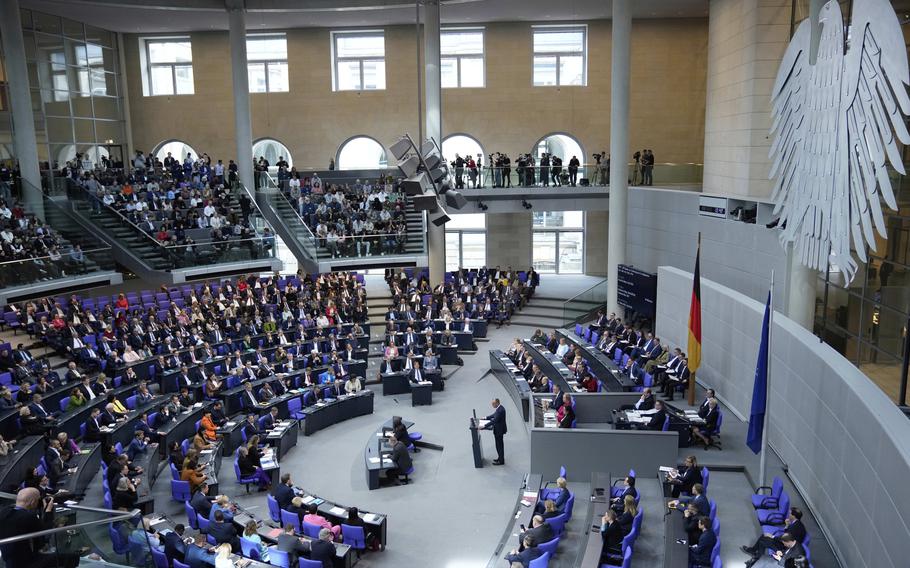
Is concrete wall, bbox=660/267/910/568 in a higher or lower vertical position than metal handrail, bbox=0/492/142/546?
lower

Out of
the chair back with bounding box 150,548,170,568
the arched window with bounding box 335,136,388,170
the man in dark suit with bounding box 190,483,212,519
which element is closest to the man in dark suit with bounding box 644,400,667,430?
the man in dark suit with bounding box 190,483,212,519

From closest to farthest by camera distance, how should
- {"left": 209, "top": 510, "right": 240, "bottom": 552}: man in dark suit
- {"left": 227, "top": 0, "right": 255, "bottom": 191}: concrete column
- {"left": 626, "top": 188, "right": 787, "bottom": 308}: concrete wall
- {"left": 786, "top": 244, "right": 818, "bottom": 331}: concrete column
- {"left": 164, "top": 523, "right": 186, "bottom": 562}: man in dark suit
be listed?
A: {"left": 164, "top": 523, "right": 186, "bottom": 562}: man in dark suit < {"left": 209, "top": 510, "right": 240, "bottom": 552}: man in dark suit < {"left": 786, "top": 244, "right": 818, "bottom": 331}: concrete column < {"left": 626, "top": 188, "right": 787, "bottom": 308}: concrete wall < {"left": 227, "top": 0, "right": 255, "bottom": 191}: concrete column

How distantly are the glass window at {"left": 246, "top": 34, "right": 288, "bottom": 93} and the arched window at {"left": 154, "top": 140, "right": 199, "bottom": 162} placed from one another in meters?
4.31

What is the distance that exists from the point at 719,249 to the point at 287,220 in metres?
15.1

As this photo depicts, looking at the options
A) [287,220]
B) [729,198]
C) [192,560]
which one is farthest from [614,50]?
[192,560]

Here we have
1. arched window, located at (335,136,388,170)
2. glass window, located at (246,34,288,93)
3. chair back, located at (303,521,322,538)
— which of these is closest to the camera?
chair back, located at (303,521,322,538)

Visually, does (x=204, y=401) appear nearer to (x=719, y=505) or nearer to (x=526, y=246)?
(x=719, y=505)

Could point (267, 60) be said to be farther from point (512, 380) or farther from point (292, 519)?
point (292, 519)

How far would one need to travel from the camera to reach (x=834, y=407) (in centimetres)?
1134

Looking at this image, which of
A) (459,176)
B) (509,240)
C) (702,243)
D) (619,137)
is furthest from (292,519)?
(509,240)

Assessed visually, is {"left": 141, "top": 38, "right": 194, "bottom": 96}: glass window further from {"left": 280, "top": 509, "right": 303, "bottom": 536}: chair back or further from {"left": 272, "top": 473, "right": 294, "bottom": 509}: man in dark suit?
{"left": 280, "top": 509, "right": 303, "bottom": 536}: chair back

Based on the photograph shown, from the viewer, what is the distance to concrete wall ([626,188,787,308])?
689 inches

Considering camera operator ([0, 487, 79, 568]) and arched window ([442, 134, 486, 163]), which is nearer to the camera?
camera operator ([0, 487, 79, 568])

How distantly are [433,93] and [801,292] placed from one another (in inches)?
676
